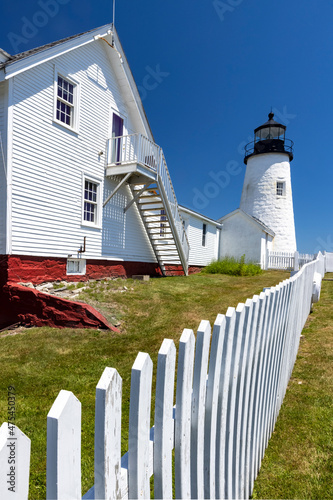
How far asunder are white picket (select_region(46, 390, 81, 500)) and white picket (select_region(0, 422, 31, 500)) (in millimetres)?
58

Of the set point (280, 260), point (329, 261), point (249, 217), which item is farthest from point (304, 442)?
point (280, 260)

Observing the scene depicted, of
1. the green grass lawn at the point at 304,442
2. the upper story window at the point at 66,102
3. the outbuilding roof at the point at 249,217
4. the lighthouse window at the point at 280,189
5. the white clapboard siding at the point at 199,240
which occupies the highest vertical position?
the lighthouse window at the point at 280,189

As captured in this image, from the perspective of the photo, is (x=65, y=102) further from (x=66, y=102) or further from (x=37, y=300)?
(x=37, y=300)

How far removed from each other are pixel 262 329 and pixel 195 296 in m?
8.03

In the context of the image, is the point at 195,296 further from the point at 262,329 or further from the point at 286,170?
the point at 286,170

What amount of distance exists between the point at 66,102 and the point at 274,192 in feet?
Answer: 67.9

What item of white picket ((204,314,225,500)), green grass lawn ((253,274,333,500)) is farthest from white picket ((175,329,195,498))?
green grass lawn ((253,274,333,500))

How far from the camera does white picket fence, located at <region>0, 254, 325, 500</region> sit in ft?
2.68

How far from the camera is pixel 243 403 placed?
6.95 ft

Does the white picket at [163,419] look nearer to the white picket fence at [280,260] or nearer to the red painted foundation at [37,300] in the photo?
the red painted foundation at [37,300]

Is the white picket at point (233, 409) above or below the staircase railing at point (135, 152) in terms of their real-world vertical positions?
below

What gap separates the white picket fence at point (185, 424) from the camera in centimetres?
82

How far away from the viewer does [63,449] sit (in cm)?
80

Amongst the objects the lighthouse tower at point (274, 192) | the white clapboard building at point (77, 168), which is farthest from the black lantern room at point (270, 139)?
the white clapboard building at point (77, 168)
